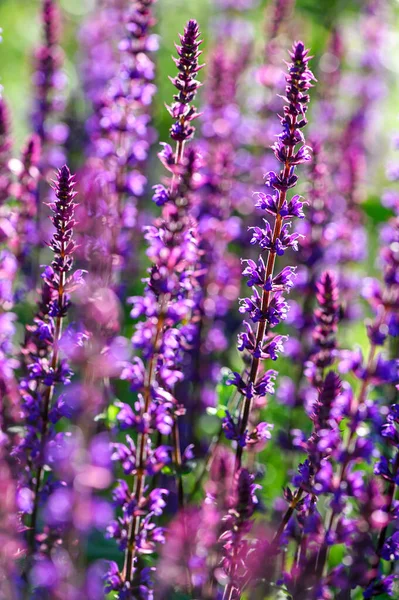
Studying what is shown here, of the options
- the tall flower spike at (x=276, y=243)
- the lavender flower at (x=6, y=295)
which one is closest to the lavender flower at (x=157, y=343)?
the tall flower spike at (x=276, y=243)

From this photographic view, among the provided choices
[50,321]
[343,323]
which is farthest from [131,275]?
[50,321]

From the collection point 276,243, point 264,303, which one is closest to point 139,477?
point 264,303

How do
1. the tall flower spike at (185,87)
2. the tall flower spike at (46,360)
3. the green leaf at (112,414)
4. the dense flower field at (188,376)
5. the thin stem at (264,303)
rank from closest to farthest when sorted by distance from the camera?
the dense flower field at (188,376) < the tall flower spike at (46,360) < the thin stem at (264,303) < the tall flower spike at (185,87) < the green leaf at (112,414)

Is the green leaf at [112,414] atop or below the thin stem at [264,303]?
below

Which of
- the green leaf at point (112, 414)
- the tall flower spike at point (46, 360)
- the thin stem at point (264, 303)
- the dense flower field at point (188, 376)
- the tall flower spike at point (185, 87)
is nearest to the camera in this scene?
the dense flower field at point (188, 376)

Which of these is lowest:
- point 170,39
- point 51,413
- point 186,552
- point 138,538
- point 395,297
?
point 138,538

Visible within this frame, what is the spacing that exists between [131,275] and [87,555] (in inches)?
112

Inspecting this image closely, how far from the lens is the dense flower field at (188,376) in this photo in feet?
8.08

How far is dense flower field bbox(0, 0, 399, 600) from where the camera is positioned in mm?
2463

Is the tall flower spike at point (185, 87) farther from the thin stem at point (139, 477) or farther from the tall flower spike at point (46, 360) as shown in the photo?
the thin stem at point (139, 477)

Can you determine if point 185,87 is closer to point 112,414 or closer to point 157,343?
point 157,343

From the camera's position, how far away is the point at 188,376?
4938 mm

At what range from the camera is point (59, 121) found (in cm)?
762

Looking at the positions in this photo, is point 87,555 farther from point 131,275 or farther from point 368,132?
point 368,132
